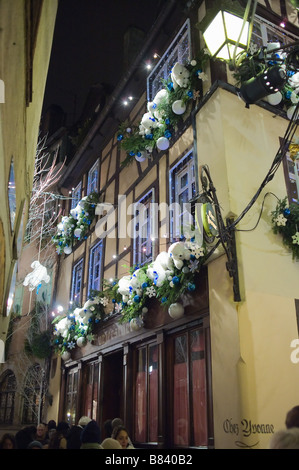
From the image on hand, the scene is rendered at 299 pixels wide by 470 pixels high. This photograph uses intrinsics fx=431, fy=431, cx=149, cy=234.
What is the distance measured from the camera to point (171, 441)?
7578mm

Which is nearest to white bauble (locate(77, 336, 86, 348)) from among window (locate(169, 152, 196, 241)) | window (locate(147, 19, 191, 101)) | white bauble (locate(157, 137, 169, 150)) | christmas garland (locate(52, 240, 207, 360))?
christmas garland (locate(52, 240, 207, 360))

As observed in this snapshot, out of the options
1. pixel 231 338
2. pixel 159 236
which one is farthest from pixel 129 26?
pixel 231 338

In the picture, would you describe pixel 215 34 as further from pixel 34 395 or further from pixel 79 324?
pixel 34 395

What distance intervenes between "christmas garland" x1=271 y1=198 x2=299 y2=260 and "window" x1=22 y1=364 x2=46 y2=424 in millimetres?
10487

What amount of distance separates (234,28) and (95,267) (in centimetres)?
903

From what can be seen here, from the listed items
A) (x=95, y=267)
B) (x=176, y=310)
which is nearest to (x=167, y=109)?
(x=176, y=310)

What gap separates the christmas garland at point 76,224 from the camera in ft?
43.5

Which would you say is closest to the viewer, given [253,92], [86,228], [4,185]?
[253,92]

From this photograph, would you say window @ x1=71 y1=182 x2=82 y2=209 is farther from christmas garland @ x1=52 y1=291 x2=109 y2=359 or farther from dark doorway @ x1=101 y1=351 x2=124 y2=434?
dark doorway @ x1=101 y1=351 x2=124 y2=434

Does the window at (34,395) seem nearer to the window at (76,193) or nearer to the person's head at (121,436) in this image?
the window at (76,193)

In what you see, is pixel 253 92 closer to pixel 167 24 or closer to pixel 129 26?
pixel 167 24

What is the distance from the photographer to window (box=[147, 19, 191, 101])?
371 inches

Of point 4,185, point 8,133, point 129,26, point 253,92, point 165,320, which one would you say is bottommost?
point 165,320
